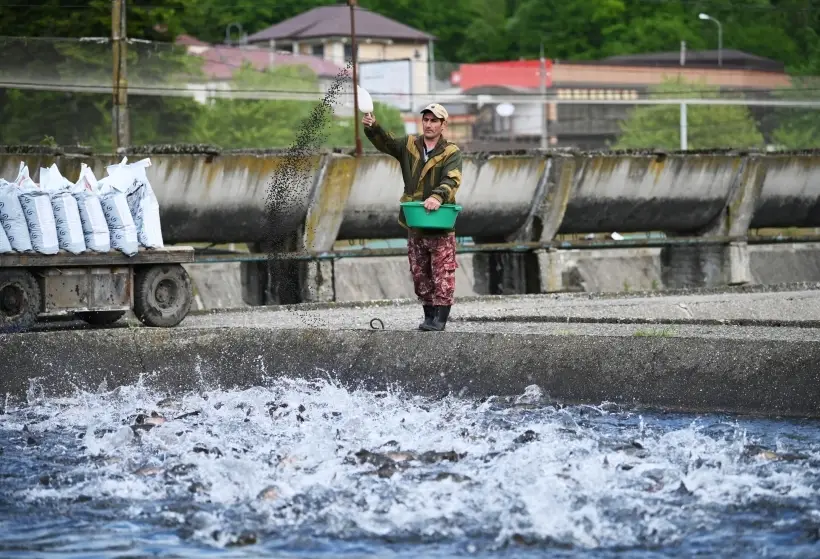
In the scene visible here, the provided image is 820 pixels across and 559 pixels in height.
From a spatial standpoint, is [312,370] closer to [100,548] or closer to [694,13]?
[100,548]

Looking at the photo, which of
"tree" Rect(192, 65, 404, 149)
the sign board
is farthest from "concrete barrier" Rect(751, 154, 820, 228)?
the sign board

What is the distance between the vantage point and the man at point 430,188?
11516 millimetres

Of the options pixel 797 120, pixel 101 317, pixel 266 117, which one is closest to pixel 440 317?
pixel 101 317

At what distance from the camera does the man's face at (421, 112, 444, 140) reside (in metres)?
11.4

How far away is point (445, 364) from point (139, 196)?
13.0 ft

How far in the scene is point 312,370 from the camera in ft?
36.2

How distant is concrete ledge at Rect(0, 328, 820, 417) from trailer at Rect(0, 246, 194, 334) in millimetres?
1779

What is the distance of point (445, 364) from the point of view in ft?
34.8

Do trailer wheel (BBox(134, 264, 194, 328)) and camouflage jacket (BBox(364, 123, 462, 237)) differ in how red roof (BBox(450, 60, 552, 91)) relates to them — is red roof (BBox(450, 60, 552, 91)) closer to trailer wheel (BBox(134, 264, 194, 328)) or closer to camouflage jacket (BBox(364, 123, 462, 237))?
trailer wheel (BBox(134, 264, 194, 328))

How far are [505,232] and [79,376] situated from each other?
11.5 metres

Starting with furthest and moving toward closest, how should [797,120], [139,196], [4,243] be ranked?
[797,120], [139,196], [4,243]

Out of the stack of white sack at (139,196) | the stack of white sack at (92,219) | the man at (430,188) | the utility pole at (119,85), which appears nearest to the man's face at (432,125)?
the man at (430,188)

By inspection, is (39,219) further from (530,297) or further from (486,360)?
(530,297)

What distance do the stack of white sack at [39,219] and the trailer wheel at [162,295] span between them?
99 cm
